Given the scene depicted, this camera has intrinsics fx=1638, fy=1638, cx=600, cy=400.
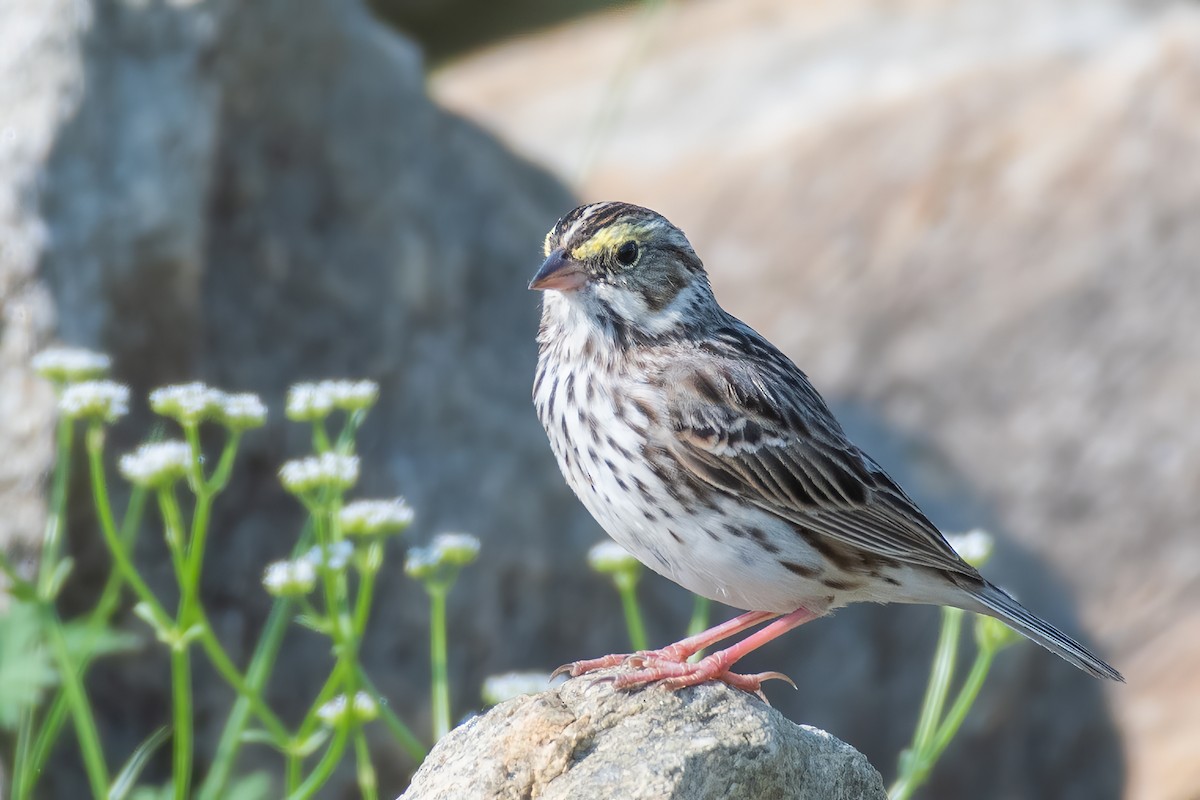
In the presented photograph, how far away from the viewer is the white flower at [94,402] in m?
5.00

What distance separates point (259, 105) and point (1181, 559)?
583 centimetres

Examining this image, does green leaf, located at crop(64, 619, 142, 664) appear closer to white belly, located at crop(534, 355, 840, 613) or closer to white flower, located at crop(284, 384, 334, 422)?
white flower, located at crop(284, 384, 334, 422)

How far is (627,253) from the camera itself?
17.0 ft

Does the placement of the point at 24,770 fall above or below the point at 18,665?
below

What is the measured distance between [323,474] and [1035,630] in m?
2.23

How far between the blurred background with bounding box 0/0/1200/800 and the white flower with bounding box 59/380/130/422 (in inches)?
72.3

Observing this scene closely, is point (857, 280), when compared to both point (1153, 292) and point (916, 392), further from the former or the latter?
point (1153, 292)

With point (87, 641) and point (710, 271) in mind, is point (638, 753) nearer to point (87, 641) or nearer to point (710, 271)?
A: point (87, 641)

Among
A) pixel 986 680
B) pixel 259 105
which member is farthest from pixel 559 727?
pixel 986 680

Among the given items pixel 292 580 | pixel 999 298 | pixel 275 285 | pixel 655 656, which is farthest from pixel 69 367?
pixel 999 298

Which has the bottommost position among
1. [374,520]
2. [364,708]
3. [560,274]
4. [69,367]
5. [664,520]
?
Result: [364,708]

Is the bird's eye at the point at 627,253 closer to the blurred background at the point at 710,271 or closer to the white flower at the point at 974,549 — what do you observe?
the white flower at the point at 974,549

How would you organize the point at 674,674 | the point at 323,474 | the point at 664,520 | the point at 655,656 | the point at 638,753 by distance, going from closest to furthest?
1. the point at 638,753
2. the point at 674,674
3. the point at 655,656
4. the point at 664,520
5. the point at 323,474

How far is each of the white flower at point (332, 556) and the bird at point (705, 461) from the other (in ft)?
2.36
